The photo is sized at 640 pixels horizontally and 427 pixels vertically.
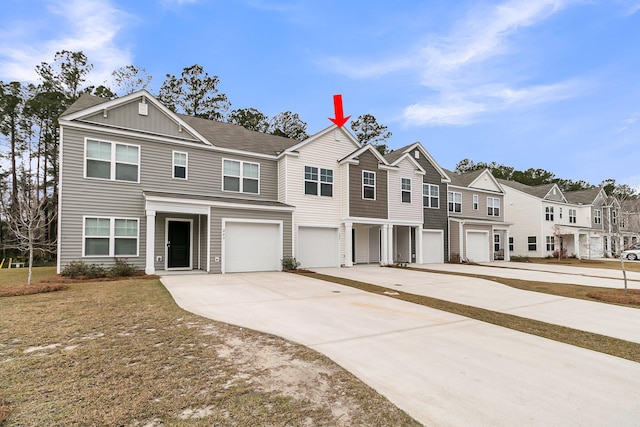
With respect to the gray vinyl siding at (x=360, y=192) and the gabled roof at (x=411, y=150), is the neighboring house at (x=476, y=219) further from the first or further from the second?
the gray vinyl siding at (x=360, y=192)

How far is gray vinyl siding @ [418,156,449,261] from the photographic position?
72.1 ft

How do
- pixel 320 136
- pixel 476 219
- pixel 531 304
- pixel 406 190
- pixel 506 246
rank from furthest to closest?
pixel 506 246 → pixel 476 219 → pixel 406 190 → pixel 320 136 → pixel 531 304

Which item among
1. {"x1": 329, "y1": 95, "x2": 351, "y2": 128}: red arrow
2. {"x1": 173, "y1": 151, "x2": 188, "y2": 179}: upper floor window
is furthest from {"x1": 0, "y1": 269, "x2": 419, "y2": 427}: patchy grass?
{"x1": 329, "y1": 95, "x2": 351, "y2": 128}: red arrow

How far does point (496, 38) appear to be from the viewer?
14438 mm

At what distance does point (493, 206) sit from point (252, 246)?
2219 centimetres

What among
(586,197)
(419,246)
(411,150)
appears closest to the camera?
(419,246)

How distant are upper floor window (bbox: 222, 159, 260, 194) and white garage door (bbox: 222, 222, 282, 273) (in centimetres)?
243

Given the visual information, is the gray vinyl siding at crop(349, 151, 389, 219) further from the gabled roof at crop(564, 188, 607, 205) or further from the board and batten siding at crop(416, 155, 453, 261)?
the gabled roof at crop(564, 188, 607, 205)

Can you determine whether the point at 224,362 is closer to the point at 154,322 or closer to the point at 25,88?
the point at 154,322

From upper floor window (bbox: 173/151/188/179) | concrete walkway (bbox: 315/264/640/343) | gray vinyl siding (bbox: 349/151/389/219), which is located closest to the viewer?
concrete walkway (bbox: 315/264/640/343)

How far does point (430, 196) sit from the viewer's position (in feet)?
73.3

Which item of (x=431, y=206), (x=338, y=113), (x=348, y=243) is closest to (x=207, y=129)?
(x=338, y=113)

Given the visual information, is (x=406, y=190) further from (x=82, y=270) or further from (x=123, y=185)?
(x=82, y=270)

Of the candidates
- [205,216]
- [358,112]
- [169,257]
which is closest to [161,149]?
[205,216]
